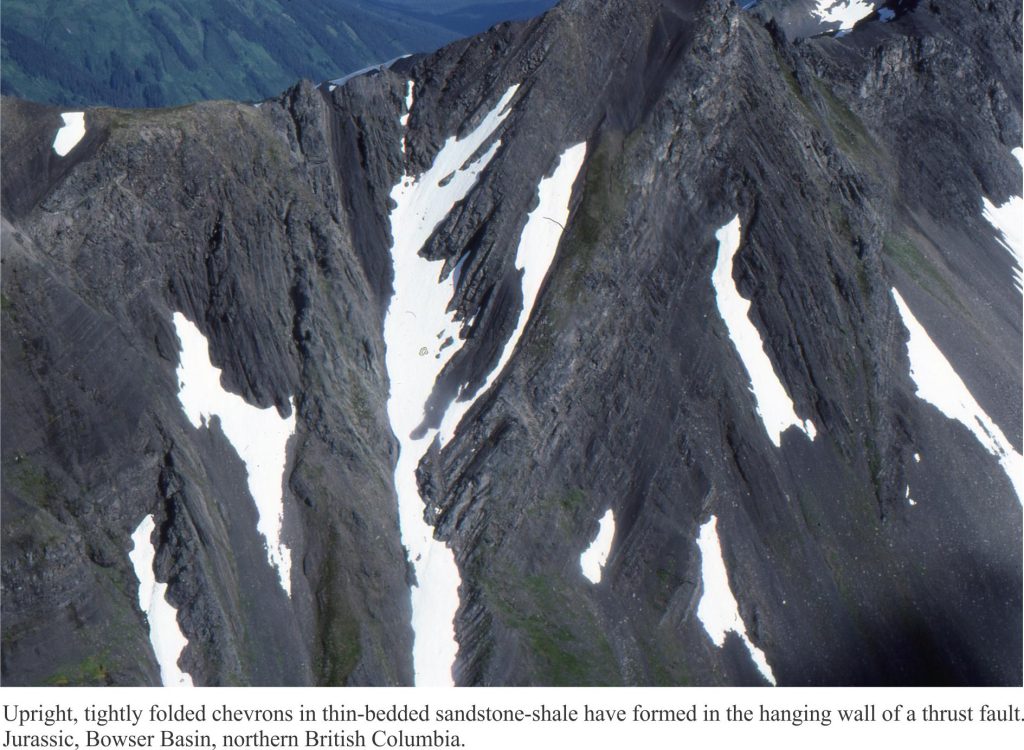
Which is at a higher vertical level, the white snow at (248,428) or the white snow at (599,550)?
the white snow at (248,428)

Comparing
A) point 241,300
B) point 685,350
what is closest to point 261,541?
point 241,300

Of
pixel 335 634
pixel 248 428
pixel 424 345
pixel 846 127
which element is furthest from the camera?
pixel 846 127

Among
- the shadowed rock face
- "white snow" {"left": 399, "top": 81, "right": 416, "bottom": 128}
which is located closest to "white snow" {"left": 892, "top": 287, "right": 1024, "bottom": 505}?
the shadowed rock face

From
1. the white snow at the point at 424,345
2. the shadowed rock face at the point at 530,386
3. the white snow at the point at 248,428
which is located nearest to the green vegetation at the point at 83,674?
the shadowed rock face at the point at 530,386

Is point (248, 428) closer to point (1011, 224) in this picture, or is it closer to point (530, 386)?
point (530, 386)

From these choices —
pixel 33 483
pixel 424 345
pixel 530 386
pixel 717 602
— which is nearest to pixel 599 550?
pixel 717 602

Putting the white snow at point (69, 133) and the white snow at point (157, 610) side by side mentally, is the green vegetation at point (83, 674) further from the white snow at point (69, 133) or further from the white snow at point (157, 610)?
the white snow at point (69, 133)
